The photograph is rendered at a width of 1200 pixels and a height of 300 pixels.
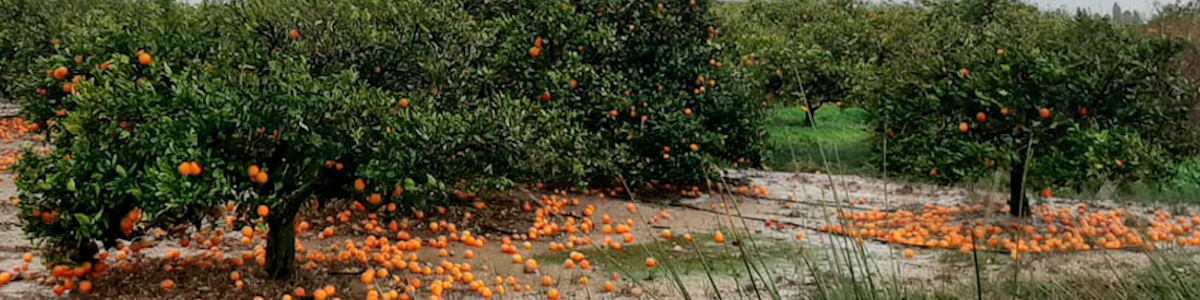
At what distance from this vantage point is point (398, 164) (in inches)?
239

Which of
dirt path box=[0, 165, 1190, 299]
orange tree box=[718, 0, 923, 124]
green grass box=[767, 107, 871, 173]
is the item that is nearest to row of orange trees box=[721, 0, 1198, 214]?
Answer: orange tree box=[718, 0, 923, 124]

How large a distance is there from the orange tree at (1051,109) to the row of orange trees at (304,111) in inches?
92.5

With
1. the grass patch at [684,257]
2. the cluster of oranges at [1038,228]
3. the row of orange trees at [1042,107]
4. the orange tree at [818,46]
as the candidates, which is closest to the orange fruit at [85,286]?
the grass patch at [684,257]

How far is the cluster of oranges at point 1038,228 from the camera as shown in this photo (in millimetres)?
8578

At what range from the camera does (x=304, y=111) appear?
593cm

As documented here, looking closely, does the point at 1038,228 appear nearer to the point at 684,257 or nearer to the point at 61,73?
the point at 684,257

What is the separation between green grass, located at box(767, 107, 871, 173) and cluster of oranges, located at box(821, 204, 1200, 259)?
1834 millimetres

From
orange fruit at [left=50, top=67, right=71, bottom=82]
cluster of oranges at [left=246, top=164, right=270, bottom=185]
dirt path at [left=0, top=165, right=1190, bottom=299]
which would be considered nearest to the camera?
cluster of oranges at [left=246, top=164, right=270, bottom=185]

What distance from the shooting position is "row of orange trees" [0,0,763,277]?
18.3ft

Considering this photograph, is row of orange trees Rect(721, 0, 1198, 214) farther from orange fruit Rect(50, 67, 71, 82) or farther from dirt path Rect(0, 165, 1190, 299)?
orange fruit Rect(50, 67, 71, 82)

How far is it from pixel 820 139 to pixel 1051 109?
143 inches

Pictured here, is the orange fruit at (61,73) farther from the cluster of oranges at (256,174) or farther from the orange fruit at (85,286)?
the cluster of oranges at (256,174)

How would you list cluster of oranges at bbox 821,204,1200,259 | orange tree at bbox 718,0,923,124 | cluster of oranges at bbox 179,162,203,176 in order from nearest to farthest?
1. cluster of oranges at bbox 179,162,203,176
2. cluster of oranges at bbox 821,204,1200,259
3. orange tree at bbox 718,0,923,124

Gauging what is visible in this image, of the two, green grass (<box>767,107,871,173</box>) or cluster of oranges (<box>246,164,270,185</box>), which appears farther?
green grass (<box>767,107,871,173</box>)
